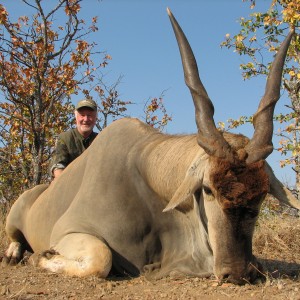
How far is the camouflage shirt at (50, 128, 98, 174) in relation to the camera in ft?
20.8

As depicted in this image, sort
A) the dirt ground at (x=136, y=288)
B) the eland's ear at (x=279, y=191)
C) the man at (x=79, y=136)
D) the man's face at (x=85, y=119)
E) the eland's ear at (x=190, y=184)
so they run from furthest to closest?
1. the man's face at (x=85, y=119)
2. the man at (x=79, y=136)
3. the eland's ear at (x=279, y=191)
4. the eland's ear at (x=190, y=184)
5. the dirt ground at (x=136, y=288)

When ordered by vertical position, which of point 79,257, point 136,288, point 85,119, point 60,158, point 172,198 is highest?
point 85,119

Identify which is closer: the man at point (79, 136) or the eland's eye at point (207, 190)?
the eland's eye at point (207, 190)

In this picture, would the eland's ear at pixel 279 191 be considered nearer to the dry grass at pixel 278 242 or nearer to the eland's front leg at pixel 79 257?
the eland's front leg at pixel 79 257

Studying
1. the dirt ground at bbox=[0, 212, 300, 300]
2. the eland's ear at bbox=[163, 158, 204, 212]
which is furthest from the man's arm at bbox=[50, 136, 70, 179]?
the eland's ear at bbox=[163, 158, 204, 212]

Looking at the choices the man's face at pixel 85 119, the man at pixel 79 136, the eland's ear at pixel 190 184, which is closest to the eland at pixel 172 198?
the eland's ear at pixel 190 184

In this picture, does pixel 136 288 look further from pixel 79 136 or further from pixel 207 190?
pixel 79 136

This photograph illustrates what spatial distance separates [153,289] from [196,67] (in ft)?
5.22

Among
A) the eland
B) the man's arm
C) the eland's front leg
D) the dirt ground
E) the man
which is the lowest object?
the dirt ground

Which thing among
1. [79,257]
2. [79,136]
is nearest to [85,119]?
[79,136]

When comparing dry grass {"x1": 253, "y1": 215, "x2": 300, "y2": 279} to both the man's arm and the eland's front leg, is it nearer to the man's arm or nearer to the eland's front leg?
the eland's front leg

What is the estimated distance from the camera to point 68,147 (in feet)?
21.1

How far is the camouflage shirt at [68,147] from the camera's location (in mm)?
6328

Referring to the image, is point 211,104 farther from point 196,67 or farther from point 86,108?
point 86,108
